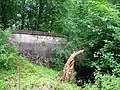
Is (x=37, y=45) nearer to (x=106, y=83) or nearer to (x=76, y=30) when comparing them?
(x=76, y=30)

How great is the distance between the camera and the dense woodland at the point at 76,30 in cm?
589

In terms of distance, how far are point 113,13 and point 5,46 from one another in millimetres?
2420

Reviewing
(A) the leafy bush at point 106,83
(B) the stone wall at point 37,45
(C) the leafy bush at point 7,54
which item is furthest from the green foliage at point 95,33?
(C) the leafy bush at point 7,54

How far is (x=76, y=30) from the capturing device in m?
7.00

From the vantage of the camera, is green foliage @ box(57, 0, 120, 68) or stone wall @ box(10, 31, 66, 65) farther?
stone wall @ box(10, 31, 66, 65)

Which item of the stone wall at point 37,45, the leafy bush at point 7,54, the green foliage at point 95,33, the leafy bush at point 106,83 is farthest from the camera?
the stone wall at point 37,45

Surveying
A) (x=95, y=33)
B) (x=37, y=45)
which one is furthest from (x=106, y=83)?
(x=37, y=45)

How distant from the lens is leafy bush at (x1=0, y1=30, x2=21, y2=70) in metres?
5.84

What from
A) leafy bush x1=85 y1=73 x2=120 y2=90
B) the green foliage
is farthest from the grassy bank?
the green foliage

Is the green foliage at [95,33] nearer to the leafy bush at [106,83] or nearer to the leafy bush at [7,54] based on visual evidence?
the leafy bush at [106,83]

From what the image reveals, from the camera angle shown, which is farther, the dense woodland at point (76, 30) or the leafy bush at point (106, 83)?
the dense woodland at point (76, 30)

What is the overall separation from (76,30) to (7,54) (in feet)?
6.01

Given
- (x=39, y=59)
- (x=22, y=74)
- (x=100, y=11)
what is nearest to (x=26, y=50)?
(x=39, y=59)

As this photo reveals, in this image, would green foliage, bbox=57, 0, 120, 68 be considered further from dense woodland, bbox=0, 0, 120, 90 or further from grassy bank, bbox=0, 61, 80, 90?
grassy bank, bbox=0, 61, 80, 90
